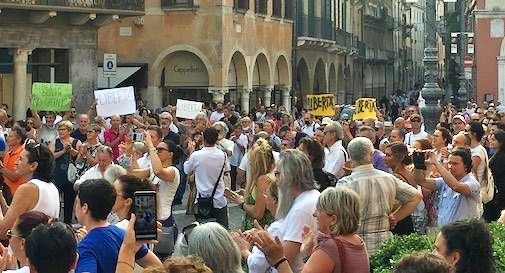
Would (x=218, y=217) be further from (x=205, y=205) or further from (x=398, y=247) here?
(x=398, y=247)

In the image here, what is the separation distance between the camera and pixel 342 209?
7.06m

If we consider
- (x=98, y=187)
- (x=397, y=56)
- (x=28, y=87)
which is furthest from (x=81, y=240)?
(x=397, y=56)

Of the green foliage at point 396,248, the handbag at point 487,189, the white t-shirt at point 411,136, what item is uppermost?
the white t-shirt at point 411,136

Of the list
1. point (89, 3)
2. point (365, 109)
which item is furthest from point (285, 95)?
point (365, 109)

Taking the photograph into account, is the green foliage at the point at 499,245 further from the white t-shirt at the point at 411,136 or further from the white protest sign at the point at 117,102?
the white protest sign at the point at 117,102

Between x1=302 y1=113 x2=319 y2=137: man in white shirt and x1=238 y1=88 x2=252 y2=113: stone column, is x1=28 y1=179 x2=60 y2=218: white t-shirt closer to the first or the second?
x1=302 y1=113 x2=319 y2=137: man in white shirt

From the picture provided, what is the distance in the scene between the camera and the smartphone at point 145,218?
651 centimetres

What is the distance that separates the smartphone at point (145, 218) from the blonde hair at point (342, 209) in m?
1.12

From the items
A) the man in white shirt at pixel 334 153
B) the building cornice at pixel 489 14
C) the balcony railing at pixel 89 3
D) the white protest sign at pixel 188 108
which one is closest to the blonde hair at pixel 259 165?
the man in white shirt at pixel 334 153

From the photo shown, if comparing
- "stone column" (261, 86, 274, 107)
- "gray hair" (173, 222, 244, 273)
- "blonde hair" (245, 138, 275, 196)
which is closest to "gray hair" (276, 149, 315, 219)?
"blonde hair" (245, 138, 275, 196)

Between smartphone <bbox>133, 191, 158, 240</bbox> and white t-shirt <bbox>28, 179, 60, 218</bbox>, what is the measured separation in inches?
95.2

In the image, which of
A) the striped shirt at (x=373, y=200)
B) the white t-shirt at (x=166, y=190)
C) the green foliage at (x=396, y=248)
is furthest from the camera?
the white t-shirt at (x=166, y=190)

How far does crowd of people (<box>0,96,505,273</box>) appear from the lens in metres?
6.26

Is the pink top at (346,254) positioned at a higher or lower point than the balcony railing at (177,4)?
lower
